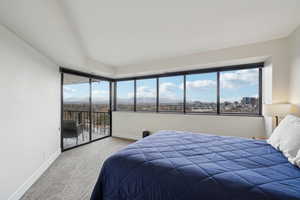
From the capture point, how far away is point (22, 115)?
187cm

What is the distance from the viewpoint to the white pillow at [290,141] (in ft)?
3.90

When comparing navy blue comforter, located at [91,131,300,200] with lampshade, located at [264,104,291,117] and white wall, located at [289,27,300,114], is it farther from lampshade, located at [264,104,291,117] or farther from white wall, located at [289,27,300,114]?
white wall, located at [289,27,300,114]

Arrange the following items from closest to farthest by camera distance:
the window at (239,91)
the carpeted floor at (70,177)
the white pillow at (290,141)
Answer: the white pillow at (290,141) < the carpeted floor at (70,177) < the window at (239,91)

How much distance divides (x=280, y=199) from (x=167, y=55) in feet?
10.4

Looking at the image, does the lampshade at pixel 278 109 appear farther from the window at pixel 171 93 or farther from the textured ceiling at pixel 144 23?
the window at pixel 171 93

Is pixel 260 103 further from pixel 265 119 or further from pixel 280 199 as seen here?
pixel 280 199

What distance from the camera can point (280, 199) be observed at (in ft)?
2.57

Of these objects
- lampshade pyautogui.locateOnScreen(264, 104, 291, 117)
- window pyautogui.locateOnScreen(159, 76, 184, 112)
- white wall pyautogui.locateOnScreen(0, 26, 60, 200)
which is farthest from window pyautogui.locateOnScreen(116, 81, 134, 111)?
lampshade pyautogui.locateOnScreen(264, 104, 291, 117)

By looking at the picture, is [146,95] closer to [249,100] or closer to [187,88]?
[187,88]

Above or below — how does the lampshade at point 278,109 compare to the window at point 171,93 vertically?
below

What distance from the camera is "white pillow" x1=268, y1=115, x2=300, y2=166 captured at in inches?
46.8

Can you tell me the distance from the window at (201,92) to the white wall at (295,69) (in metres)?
1.43

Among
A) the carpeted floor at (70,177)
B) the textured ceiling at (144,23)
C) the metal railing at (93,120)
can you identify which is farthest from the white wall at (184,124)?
the textured ceiling at (144,23)

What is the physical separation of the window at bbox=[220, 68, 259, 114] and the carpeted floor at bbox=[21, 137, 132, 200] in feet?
11.0
